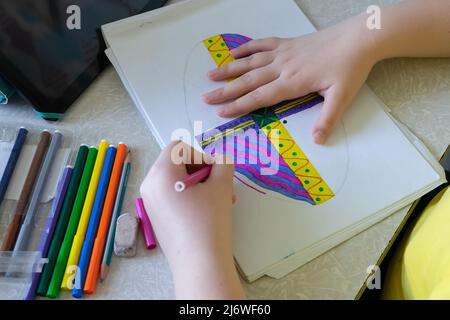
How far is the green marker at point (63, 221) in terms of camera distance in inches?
17.8

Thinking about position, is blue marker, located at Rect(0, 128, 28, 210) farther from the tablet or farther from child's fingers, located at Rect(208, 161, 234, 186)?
child's fingers, located at Rect(208, 161, 234, 186)

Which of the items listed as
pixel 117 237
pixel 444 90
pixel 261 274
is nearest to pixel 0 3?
pixel 117 237

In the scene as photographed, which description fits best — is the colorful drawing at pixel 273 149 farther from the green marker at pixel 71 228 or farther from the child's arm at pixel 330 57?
the green marker at pixel 71 228

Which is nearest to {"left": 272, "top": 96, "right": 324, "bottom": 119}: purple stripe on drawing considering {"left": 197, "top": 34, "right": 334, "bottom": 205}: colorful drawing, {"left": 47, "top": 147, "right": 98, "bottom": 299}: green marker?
{"left": 197, "top": 34, "right": 334, "bottom": 205}: colorful drawing

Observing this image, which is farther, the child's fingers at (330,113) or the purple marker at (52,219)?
the child's fingers at (330,113)

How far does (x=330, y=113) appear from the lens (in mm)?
564

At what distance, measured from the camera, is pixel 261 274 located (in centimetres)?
47

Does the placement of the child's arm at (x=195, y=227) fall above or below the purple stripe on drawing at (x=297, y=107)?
below

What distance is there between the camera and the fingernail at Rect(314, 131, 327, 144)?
0.55 metres

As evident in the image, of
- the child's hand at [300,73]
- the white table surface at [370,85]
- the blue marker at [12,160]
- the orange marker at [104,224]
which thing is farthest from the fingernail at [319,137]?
the blue marker at [12,160]

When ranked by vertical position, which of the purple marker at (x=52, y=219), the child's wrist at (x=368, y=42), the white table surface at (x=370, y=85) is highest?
the child's wrist at (x=368, y=42)

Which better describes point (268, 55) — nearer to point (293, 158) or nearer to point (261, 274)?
point (293, 158)

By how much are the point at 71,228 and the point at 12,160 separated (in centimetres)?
11
